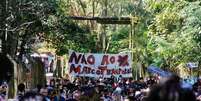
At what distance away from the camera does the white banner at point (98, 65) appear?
890 inches

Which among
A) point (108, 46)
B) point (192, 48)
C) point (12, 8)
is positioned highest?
point (12, 8)

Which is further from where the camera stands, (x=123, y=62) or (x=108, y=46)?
(x=108, y=46)

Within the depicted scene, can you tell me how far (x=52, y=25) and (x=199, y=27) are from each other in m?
8.45

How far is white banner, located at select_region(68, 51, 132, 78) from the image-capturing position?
74.1 feet

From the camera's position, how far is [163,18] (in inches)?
1072

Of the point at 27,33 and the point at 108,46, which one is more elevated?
the point at 27,33

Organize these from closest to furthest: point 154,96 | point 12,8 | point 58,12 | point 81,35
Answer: point 154,96 → point 12,8 → point 58,12 → point 81,35

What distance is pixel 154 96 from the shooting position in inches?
223

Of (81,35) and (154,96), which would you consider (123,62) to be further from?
(154,96)

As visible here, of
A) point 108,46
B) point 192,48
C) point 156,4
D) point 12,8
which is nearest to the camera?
point 12,8

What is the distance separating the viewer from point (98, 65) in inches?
930


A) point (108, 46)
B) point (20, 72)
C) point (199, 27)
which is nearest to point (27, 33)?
point (20, 72)

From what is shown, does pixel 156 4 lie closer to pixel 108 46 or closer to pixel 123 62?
pixel 123 62

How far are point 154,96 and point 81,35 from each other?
28843 mm
